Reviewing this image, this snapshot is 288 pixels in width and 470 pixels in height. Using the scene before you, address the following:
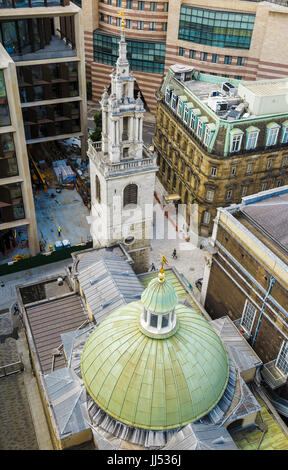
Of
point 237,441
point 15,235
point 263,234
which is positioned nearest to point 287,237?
point 263,234

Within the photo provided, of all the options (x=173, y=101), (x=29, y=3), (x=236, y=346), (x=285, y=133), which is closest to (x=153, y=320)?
(x=236, y=346)

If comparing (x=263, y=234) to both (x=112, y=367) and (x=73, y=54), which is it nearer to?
(x=112, y=367)

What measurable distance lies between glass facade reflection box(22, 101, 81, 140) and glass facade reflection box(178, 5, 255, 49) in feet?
96.4

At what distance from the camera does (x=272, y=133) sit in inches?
2530

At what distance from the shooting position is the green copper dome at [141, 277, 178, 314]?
107 ft

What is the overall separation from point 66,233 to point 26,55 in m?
29.2

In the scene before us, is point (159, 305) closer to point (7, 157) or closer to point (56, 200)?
point (7, 157)

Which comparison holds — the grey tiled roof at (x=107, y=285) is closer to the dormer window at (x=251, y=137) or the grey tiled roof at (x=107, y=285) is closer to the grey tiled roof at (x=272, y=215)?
the grey tiled roof at (x=272, y=215)

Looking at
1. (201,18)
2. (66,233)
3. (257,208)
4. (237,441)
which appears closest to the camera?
(237,441)

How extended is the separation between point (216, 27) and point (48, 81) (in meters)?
35.1

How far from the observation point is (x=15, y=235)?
234 feet

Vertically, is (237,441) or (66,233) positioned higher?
(237,441)

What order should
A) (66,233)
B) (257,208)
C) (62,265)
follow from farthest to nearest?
1. (66,233)
2. (62,265)
3. (257,208)

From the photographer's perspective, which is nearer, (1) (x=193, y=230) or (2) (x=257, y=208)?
(2) (x=257, y=208)
